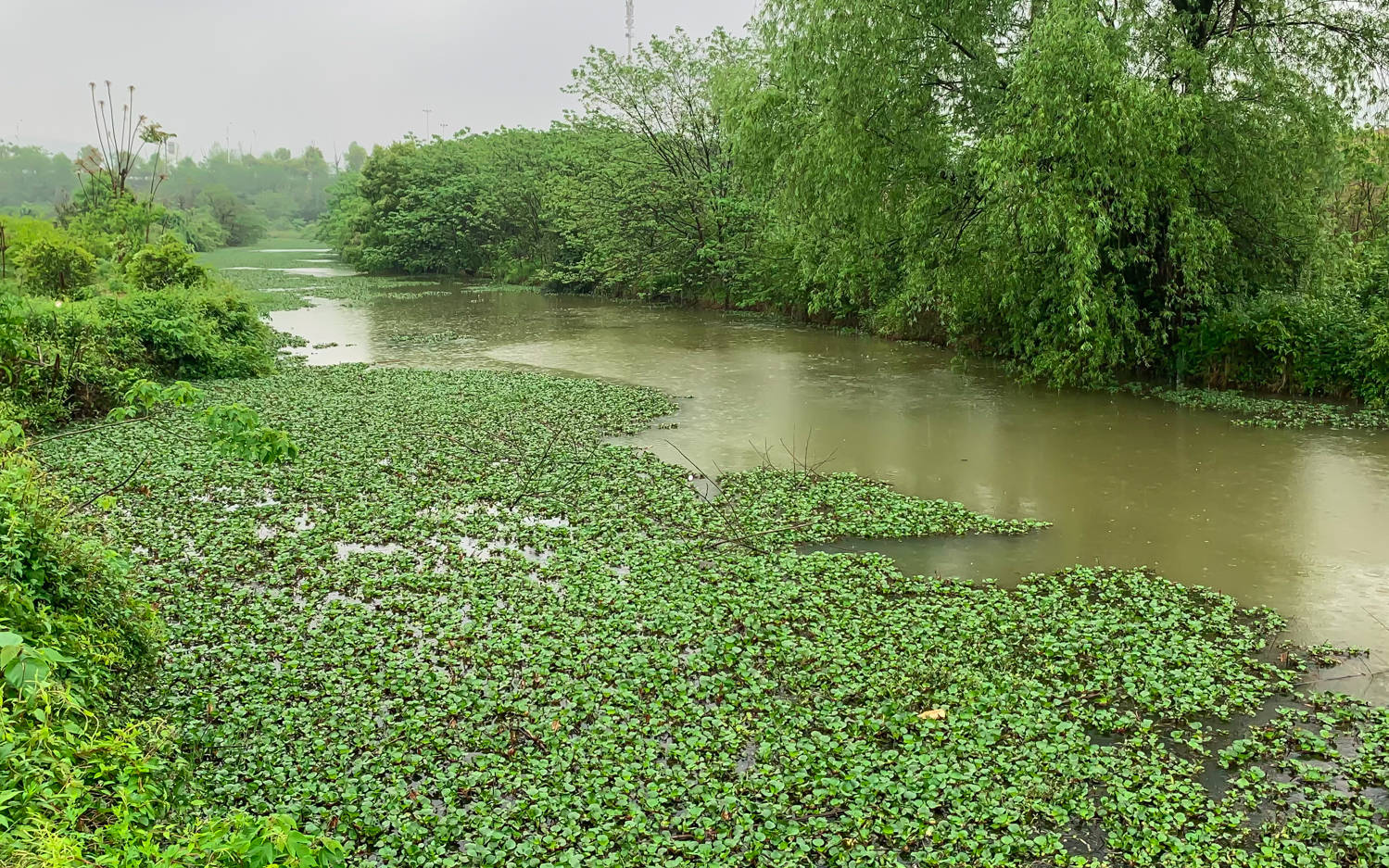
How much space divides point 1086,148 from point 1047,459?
4423 millimetres

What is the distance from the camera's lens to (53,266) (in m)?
19.2

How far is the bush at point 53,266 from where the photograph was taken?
744 inches

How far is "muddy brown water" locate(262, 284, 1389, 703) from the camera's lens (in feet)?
24.5

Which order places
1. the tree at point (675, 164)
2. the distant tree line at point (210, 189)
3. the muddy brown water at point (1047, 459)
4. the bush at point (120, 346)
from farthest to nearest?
the distant tree line at point (210, 189), the tree at point (675, 164), the bush at point (120, 346), the muddy brown water at point (1047, 459)

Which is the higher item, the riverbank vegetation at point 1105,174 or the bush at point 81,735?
the riverbank vegetation at point 1105,174

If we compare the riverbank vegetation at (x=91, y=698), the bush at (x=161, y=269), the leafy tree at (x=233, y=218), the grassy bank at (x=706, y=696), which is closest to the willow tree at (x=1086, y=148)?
the grassy bank at (x=706, y=696)

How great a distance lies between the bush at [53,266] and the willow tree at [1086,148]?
1445 cm

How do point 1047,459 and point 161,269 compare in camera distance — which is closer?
point 1047,459

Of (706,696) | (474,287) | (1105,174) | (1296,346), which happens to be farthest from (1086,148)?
(474,287)

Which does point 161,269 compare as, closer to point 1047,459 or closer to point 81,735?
point 1047,459

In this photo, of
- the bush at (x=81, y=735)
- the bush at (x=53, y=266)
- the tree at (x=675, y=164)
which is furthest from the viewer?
the tree at (x=675, y=164)

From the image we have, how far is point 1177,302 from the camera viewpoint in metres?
14.4

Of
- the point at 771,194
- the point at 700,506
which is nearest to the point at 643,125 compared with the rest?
the point at 771,194

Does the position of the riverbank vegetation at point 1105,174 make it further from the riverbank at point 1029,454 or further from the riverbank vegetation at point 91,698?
the riverbank vegetation at point 91,698
